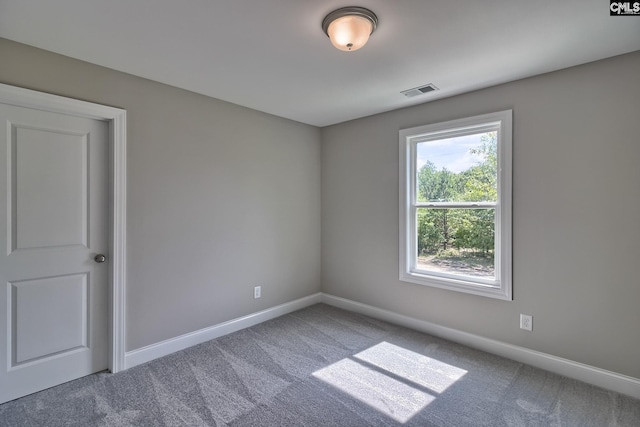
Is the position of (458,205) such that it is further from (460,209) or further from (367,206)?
(367,206)

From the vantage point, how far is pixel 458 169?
3137 mm

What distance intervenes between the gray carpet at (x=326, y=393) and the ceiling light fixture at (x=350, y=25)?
93.7 inches

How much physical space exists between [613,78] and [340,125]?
2.63m

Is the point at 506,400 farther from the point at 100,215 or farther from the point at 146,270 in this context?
the point at 100,215

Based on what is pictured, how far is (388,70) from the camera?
2.51 metres

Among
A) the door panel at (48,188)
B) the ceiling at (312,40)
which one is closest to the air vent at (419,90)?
the ceiling at (312,40)

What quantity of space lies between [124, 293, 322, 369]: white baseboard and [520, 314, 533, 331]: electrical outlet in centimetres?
243

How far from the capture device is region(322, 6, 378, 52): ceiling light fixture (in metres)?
1.75

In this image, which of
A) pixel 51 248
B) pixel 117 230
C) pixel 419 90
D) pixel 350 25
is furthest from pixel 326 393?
pixel 419 90

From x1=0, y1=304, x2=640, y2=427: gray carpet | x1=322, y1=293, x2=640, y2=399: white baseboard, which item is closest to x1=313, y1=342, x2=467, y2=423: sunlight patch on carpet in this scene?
x1=0, y1=304, x2=640, y2=427: gray carpet

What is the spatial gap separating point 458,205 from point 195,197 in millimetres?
2626

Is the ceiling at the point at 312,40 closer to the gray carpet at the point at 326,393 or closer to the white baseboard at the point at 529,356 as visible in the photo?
the white baseboard at the point at 529,356

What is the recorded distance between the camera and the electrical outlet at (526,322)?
2.66 meters

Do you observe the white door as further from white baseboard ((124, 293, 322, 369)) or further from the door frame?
white baseboard ((124, 293, 322, 369))
